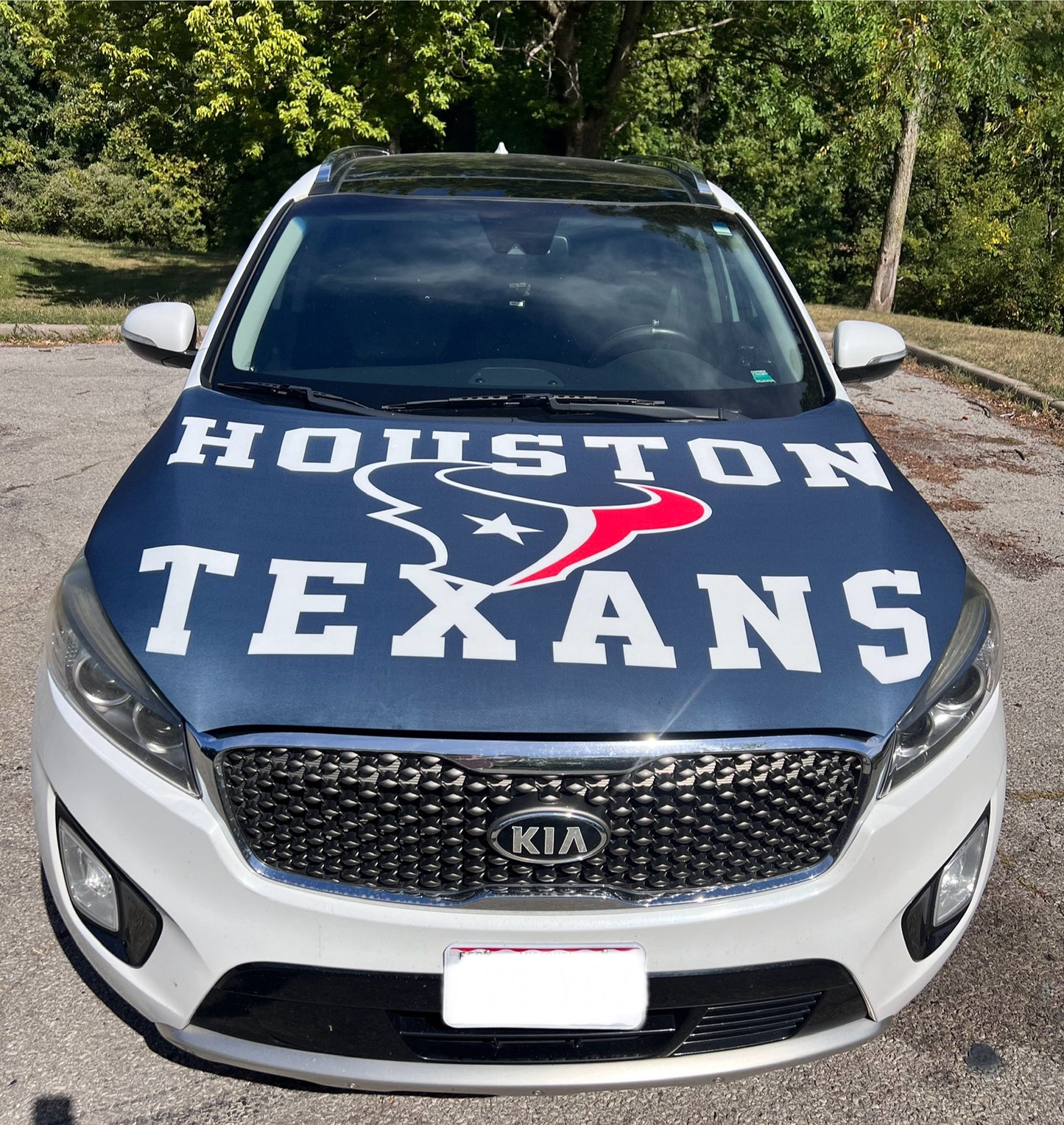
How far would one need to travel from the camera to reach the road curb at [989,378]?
9.39m

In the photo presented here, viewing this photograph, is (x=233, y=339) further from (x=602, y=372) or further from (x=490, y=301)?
(x=602, y=372)

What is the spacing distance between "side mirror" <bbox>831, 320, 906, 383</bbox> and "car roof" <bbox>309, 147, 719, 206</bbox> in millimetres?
674

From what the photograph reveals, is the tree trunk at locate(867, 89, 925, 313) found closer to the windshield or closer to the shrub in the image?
the shrub

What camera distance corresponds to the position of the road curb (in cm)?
939

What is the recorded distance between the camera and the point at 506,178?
153 inches

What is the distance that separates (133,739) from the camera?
203cm

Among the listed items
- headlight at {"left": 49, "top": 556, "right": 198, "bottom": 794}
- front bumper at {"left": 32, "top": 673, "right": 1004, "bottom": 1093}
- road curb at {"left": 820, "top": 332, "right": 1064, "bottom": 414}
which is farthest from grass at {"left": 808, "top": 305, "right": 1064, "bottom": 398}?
headlight at {"left": 49, "top": 556, "right": 198, "bottom": 794}

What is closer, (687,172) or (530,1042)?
(530,1042)

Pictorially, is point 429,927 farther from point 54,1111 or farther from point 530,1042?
point 54,1111

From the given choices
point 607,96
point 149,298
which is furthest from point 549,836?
point 607,96

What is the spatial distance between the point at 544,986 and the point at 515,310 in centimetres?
→ 207

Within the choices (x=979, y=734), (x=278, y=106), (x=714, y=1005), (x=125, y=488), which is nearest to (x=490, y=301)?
(x=125, y=488)

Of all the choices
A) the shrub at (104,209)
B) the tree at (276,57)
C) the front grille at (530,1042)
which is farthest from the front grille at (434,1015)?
the shrub at (104,209)

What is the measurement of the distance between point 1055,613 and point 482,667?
375cm
